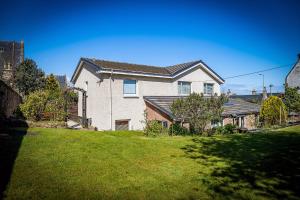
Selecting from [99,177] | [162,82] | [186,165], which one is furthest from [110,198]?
[162,82]

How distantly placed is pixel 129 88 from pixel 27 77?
2543 cm

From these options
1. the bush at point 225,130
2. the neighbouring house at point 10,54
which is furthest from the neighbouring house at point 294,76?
the neighbouring house at point 10,54

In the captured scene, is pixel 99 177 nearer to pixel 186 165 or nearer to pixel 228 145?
pixel 186 165

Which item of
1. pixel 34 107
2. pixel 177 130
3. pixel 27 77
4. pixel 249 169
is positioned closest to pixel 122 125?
pixel 177 130

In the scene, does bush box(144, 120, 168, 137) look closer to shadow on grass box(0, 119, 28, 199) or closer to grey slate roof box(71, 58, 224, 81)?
grey slate roof box(71, 58, 224, 81)

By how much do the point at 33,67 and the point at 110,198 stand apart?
3949cm

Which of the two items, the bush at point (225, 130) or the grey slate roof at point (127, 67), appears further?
the grey slate roof at point (127, 67)

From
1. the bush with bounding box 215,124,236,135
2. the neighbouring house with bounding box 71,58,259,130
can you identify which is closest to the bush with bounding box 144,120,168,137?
the neighbouring house with bounding box 71,58,259,130

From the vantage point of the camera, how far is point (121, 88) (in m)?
20.0

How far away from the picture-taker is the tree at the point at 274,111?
2281cm

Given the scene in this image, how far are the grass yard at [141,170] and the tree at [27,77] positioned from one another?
31313 millimetres

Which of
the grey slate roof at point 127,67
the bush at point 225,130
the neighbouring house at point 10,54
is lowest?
the bush at point 225,130

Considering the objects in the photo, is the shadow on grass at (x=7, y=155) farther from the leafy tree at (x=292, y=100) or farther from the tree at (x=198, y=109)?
the leafy tree at (x=292, y=100)

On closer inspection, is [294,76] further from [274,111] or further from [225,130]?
[225,130]
